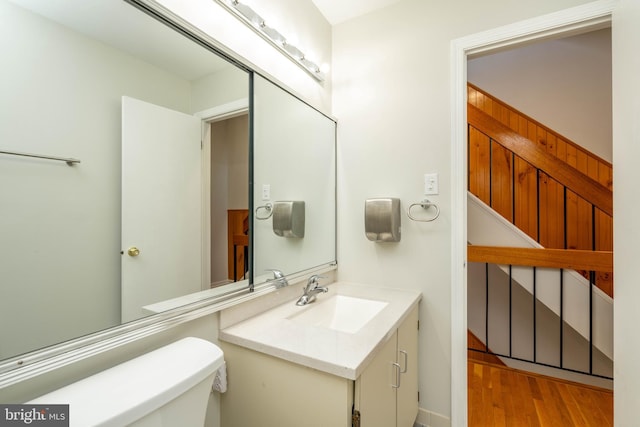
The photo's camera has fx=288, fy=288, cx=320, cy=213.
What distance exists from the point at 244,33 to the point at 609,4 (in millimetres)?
1622

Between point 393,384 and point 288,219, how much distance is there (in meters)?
0.89

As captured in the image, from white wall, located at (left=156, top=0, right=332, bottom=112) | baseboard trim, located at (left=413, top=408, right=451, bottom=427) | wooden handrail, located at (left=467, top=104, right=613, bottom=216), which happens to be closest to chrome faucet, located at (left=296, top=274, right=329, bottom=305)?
baseboard trim, located at (left=413, top=408, right=451, bottom=427)

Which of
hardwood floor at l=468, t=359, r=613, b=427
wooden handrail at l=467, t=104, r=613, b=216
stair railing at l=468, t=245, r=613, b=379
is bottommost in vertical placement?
hardwood floor at l=468, t=359, r=613, b=427

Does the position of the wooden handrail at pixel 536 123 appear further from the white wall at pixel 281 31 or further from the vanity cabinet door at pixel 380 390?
the vanity cabinet door at pixel 380 390

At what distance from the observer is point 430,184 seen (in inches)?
64.1

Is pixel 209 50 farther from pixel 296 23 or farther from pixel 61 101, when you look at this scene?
pixel 296 23

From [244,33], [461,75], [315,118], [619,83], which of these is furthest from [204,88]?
[619,83]

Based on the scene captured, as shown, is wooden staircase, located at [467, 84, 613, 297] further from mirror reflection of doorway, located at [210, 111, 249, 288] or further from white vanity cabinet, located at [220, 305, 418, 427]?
mirror reflection of doorway, located at [210, 111, 249, 288]

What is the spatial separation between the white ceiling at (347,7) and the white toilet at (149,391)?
1.96 meters

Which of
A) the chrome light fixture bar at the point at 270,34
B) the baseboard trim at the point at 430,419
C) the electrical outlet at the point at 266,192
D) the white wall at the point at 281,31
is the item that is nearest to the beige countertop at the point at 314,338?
the electrical outlet at the point at 266,192

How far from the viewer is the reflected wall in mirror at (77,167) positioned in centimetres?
66

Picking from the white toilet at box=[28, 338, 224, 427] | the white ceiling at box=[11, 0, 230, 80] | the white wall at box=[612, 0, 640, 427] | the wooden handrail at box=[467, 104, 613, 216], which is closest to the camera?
the white toilet at box=[28, 338, 224, 427]

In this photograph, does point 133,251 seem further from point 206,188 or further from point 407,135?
point 407,135

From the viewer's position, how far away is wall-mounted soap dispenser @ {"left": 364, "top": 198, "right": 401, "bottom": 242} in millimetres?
1638
